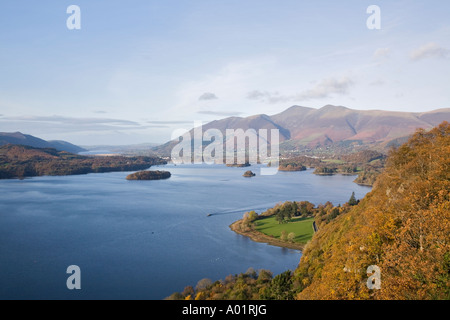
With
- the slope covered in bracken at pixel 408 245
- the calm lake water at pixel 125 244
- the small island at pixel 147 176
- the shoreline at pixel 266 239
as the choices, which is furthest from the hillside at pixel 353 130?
the slope covered in bracken at pixel 408 245

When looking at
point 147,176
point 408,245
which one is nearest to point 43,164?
point 147,176

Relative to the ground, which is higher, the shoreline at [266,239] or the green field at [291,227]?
the green field at [291,227]

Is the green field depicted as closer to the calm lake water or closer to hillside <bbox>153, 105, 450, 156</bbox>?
the calm lake water

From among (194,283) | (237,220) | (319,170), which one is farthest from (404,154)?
(319,170)

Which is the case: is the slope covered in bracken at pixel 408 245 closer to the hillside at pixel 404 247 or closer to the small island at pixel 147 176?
the hillside at pixel 404 247

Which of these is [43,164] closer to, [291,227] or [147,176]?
[147,176]

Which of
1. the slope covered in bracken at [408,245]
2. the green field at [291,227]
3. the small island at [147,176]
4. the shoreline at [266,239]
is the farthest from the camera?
the small island at [147,176]
